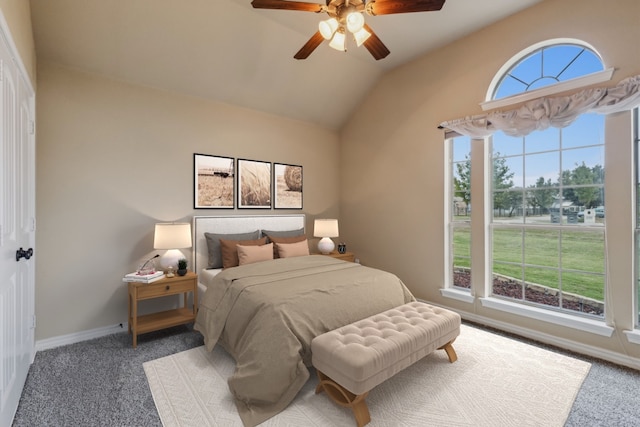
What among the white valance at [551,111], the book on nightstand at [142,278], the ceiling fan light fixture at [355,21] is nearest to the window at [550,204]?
the white valance at [551,111]

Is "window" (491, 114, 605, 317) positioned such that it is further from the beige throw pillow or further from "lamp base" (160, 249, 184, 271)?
"lamp base" (160, 249, 184, 271)

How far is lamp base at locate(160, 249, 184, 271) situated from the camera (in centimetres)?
306

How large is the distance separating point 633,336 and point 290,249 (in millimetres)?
3314

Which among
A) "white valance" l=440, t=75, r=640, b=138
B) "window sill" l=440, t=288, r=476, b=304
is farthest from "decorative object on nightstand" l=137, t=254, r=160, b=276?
"white valance" l=440, t=75, r=640, b=138

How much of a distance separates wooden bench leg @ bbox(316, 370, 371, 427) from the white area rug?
0.07 m

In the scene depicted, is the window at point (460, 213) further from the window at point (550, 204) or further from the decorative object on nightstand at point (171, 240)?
the decorative object on nightstand at point (171, 240)

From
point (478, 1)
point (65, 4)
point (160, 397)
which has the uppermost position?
point (478, 1)

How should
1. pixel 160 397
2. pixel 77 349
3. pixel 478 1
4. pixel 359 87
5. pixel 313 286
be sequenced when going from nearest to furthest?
pixel 160 397 < pixel 313 286 < pixel 77 349 < pixel 478 1 < pixel 359 87

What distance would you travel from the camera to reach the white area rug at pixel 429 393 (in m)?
1.81

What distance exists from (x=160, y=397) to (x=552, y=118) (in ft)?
13.1

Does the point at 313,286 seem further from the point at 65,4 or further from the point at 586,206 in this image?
the point at 65,4

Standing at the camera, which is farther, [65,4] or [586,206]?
[586,206]

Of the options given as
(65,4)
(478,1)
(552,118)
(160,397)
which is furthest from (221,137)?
(552,118)

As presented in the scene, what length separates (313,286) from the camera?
246cm
